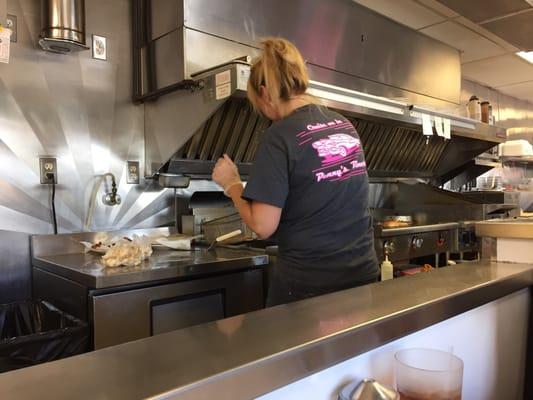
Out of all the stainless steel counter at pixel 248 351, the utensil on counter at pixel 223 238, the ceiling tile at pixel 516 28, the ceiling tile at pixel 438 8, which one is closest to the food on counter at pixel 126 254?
the utensil on counter at pixel 223 238

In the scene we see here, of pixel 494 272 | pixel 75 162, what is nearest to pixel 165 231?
pixel 75 162

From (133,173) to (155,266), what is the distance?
0.92 metres

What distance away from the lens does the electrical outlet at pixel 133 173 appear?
2.73 m

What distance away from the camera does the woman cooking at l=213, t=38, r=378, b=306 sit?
144 centimetres

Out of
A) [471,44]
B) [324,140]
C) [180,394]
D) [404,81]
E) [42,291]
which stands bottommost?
[42,291]

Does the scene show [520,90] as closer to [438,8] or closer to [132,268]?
[438,8]

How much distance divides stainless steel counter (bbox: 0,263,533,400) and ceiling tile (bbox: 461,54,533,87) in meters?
4.40

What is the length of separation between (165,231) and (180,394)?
2297 millimetres

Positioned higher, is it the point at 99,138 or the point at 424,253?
the point at 99,138

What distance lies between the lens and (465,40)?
4.20 m

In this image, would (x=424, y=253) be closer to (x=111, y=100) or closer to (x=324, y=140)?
(x=324, y=140)

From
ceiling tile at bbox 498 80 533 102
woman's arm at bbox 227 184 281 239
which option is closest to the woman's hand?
woman's arm at bbox 227 184 281 239

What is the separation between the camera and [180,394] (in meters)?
0.57

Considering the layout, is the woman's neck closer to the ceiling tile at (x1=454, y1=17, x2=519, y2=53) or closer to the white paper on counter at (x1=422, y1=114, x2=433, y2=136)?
the white paper on counter at (x1=422, y1=114, x2=433, y2=136)
